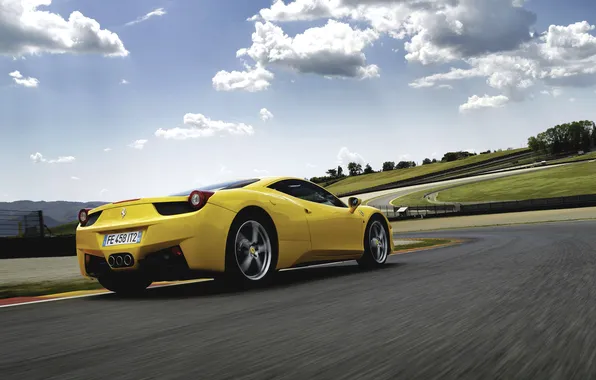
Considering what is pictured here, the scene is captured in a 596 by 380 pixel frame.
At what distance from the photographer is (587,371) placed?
2453 mm

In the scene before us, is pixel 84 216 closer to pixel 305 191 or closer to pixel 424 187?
pixel 305 191

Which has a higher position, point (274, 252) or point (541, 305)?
point (274, 252)

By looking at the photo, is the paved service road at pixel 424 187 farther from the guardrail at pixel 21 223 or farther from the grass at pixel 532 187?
the guardrail at pixel 21 223

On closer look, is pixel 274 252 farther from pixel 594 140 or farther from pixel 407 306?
pixel 594 140

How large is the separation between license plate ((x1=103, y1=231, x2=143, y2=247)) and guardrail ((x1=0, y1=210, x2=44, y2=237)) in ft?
43.8

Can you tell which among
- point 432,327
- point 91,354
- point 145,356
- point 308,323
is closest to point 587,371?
point 432,327

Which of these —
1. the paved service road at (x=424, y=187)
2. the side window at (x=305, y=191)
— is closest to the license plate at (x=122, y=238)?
the side window at (x=305, y=191)

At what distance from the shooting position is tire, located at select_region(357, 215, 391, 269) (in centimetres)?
838

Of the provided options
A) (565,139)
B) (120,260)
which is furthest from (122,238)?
(565,139)

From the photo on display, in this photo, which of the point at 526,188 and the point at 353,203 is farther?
the point at 526,188

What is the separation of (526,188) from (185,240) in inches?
2825

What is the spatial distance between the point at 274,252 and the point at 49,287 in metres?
3.23

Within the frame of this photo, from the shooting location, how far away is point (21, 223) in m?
18.1

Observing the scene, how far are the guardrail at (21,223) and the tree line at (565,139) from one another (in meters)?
145
